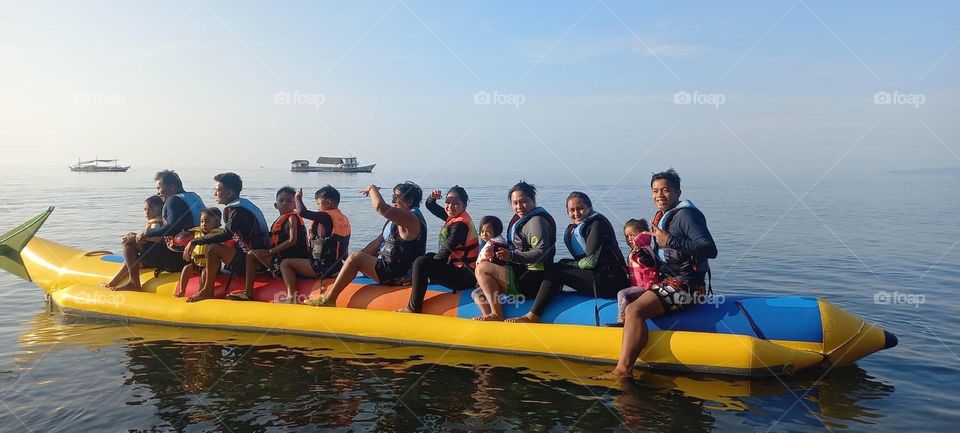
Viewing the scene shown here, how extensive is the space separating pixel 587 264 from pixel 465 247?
1.27m

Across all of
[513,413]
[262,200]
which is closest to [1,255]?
[513,413]

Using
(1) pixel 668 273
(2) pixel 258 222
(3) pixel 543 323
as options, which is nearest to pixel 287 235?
(2) pixel 258 222

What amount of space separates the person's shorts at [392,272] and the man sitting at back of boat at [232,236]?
58.9 inches

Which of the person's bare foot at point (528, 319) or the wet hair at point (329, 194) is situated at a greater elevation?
the wet hair at point (329, 194)

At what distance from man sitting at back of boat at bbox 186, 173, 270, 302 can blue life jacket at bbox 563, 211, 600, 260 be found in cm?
348

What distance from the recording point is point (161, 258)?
823 centimetres


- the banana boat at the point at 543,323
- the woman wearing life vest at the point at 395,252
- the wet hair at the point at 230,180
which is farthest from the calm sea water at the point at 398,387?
the wet hair at the point at 230,180

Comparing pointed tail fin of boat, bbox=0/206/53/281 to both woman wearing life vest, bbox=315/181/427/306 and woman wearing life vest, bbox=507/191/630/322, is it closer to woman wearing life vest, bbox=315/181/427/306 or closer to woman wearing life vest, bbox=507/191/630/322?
woman wearing life vest, bbox=315/181/427/306

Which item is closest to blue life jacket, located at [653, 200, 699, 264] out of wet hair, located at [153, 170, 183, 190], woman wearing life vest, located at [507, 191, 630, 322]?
woman wearing life vest, located at [507, 191, 630, 322]

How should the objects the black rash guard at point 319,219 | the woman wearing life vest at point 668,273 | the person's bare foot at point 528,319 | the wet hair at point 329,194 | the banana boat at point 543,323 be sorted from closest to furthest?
the woman wearing life vest at point 668,273 → the banana boat at point 543,323 → the person's bare foot at point 528,319 → the black rash guard at point 319,219 → the wet hair at point 329,194

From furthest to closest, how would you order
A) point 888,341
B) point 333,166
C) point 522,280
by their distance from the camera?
point 333,166
point 522,280
point 888,341

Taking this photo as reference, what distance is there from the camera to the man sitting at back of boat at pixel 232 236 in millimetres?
7449

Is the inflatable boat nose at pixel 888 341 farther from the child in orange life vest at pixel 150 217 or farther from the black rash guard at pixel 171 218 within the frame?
the child in orange life vest at pixel 150 217

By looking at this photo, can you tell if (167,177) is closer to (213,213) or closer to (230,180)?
(213,213)
